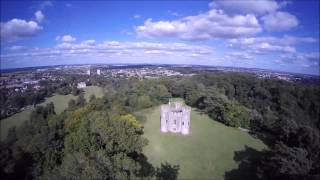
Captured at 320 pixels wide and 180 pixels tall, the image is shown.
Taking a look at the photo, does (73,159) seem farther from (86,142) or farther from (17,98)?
(17,98)

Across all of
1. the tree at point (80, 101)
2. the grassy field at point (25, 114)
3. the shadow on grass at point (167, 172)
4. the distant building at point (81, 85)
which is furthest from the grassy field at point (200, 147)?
the distant building at point (81, 85)

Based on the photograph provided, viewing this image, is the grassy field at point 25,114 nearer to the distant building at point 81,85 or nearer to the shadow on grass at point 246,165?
the distant building at point 81,85

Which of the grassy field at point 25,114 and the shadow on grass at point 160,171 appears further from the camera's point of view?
the grassy field at point 25,114

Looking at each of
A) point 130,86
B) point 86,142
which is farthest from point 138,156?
point 130,86

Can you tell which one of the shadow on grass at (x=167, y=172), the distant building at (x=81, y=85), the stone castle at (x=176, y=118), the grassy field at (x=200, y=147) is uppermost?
the distant building at (x=81, y=85)

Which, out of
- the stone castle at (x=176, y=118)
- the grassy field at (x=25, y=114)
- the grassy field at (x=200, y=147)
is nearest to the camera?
the grassy field at (x=200, y=147)

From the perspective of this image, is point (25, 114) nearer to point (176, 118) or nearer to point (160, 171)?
point (160, 171)
